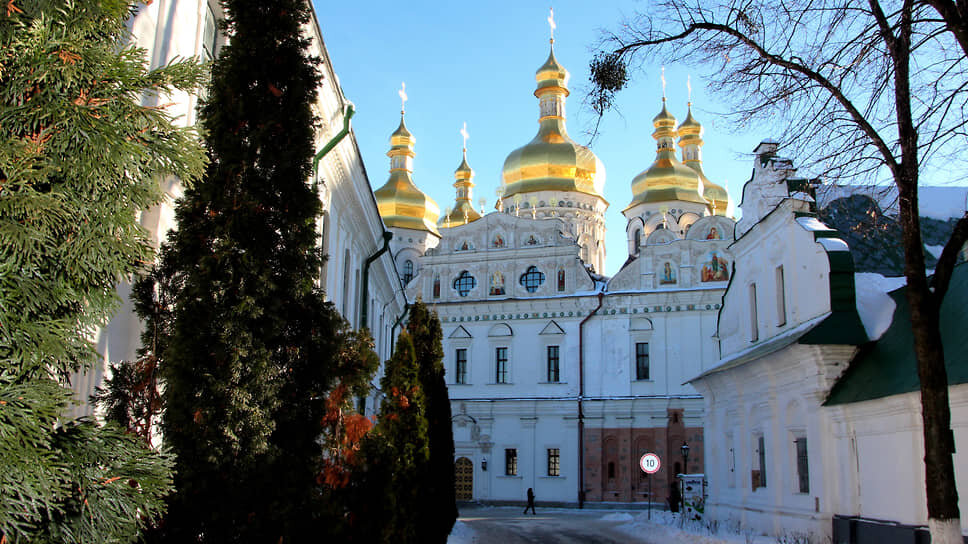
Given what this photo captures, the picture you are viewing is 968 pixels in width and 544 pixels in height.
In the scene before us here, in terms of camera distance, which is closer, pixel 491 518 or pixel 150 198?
pixel 150 198

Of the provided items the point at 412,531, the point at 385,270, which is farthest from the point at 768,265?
the point at 412,531

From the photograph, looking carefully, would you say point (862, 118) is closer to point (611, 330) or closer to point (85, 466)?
point (85, 466)

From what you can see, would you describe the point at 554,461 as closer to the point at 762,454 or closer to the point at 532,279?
the point at 532,279

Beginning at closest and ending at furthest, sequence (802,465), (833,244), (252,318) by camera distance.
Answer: (252,318)
(833,244)
(802,465)

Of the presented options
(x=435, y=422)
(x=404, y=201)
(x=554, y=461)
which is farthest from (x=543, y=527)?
(x=404, y=201)

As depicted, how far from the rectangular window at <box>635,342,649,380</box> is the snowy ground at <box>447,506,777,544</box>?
8156 millimetres

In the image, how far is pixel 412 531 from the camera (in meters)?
14.0

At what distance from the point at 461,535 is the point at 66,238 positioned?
65.1 feet

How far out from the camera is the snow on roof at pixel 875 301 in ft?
55.3

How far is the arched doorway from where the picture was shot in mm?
40125

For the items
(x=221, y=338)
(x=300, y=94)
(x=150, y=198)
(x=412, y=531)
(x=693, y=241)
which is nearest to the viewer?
(x=150, y=198)

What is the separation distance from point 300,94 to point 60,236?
4280mm

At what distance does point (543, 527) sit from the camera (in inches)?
1064

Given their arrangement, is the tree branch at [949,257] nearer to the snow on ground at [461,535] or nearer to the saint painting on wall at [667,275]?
the snow on ground at [461,535]
